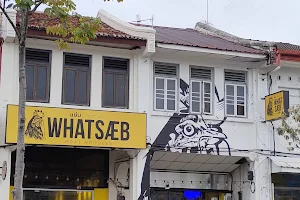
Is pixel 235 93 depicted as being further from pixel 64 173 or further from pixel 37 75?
pixel 37 75

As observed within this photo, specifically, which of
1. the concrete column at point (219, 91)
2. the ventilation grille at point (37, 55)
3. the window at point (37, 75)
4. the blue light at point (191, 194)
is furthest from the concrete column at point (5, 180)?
the concrete column at point (219, 91)

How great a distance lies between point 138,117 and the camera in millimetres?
17703

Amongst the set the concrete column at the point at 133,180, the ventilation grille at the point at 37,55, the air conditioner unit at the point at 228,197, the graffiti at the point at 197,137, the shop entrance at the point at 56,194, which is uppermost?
the ventilation grille at the point at 37,55

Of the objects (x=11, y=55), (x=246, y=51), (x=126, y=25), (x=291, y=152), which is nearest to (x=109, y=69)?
(x=126, y=25)

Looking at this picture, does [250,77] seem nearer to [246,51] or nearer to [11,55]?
[246,51]

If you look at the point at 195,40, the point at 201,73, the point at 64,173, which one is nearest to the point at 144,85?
the point at 201,73

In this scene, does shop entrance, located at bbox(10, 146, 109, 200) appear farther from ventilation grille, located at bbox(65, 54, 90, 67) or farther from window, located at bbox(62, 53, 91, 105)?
ventilation grille, located at bbox(65, 54, 90, 67)

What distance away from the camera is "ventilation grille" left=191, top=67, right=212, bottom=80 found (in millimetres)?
19422

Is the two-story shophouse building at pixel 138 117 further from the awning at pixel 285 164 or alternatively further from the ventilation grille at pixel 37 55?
the awning at pixel 285 164

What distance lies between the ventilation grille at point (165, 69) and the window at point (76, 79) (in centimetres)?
220

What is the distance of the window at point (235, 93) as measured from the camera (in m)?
19.6

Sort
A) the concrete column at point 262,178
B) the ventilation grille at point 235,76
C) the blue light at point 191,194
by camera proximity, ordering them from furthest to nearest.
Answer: the blue light at point 191,194 → the ventilation grille at point 235,76 → the concrete column at point 262,178

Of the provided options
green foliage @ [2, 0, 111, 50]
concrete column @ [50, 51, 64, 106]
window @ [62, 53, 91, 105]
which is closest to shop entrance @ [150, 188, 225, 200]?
window @ [62, 53, 91, 105]

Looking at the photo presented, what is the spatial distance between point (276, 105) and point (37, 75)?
7360 millimetres
